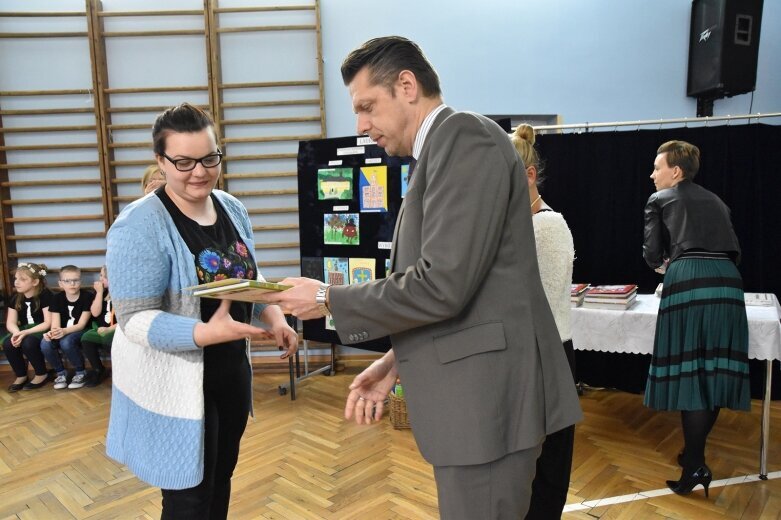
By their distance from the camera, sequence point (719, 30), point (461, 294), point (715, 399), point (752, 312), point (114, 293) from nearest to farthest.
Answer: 1. point (461, 294)
2. point (114, 293)
3. point (715, 399)
4. point (752, 312)
5. point (719, 30)

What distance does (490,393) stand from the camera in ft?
3.53

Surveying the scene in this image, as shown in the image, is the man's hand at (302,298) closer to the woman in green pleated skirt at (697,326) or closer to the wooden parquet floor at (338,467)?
the wooden parquet floor at (338,467)

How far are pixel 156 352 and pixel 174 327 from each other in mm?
138

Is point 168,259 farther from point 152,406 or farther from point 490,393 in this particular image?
point 490,393

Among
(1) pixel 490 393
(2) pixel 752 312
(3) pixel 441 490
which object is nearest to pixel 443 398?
(1) pixel 490 393

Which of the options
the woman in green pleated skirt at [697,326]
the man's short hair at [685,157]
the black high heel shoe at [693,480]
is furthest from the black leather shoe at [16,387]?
the man's short hair at [685,157]

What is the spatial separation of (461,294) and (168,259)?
87 cm

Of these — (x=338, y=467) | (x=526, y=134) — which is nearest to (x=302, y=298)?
(x=526, y=134)

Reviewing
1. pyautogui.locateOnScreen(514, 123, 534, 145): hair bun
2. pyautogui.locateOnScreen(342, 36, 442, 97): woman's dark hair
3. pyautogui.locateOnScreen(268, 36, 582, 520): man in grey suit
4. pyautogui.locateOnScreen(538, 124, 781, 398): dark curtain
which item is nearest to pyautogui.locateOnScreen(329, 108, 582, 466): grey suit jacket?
→ pyautogui.locateOnScreen(268, 36, 582, 520): man in grey suit

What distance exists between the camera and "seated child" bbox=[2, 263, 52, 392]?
4625 mm

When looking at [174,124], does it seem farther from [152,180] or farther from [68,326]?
[68,326]

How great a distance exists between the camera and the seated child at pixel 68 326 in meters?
4.64

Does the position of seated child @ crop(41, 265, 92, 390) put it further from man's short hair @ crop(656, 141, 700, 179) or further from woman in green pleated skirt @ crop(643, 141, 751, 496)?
man's short hair @ crop(656, 141, 700, 179)

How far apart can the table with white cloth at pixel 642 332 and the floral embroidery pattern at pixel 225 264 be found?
213cm
